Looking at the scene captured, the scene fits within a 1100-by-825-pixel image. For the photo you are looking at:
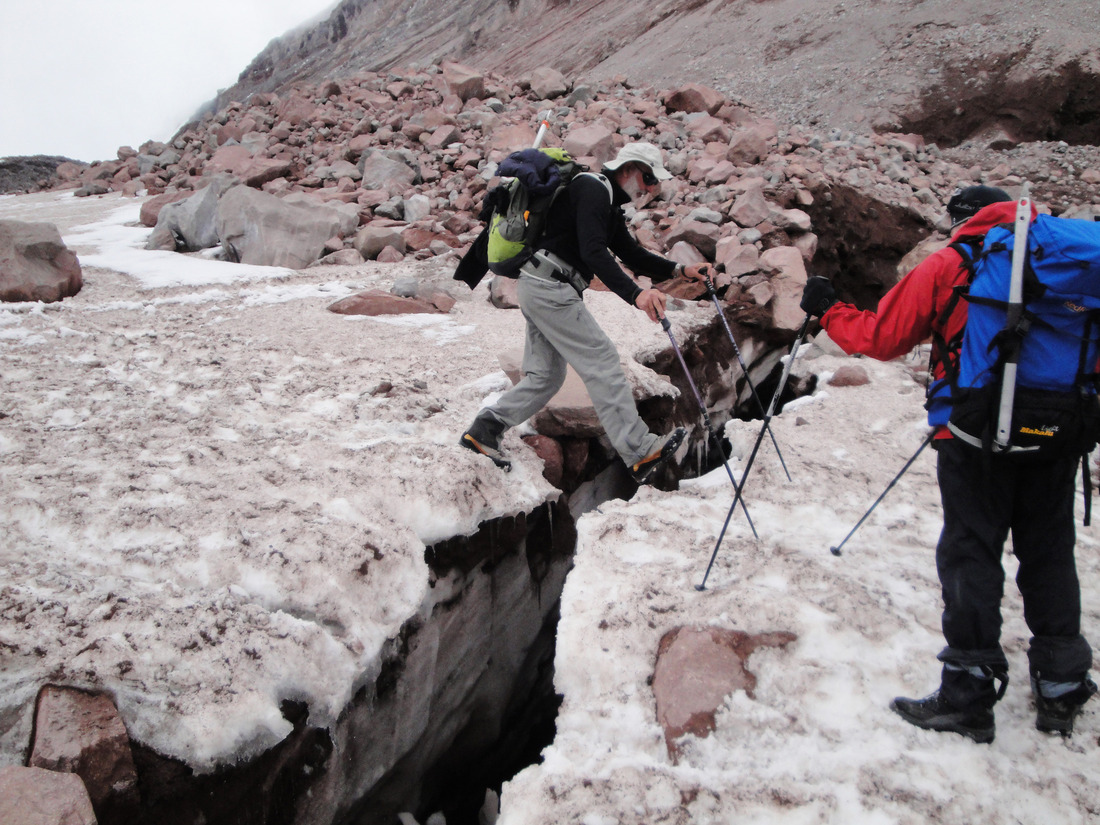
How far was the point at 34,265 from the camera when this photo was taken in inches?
256

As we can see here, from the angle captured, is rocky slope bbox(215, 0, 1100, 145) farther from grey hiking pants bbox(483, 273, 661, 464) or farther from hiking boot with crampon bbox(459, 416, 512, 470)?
hiking boot with crampon bbox(459, 416, 512, 470)

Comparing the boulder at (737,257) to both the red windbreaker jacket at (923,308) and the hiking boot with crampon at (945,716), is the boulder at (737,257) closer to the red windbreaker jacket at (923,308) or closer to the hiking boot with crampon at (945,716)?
the red windbreaker jacket at (923,308)

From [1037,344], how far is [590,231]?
1.98 m

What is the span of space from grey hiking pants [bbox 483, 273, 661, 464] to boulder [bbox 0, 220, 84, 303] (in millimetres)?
5268

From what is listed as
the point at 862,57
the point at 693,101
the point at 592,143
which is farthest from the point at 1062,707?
the point at 862,57

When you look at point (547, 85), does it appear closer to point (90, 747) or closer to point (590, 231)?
point (590, 231)

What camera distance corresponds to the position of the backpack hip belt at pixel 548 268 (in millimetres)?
3547

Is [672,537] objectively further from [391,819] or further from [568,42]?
[568,42]

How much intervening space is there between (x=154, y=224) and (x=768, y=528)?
35.4ft

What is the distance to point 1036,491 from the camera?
2293mm

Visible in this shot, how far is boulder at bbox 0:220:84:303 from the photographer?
6227 mm

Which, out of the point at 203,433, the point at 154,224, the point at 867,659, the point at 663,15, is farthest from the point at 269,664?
the point at 663,15

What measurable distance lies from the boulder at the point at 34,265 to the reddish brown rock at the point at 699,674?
6.73 m

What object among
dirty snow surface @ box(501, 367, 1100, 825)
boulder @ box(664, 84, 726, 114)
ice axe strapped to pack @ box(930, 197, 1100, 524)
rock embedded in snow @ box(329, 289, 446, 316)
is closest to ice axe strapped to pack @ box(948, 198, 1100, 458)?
ice axe strapped to pack @ box(930, 197, 1100, 524)
